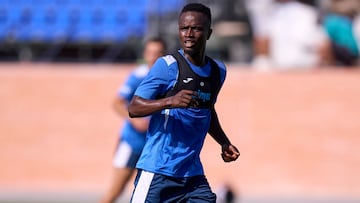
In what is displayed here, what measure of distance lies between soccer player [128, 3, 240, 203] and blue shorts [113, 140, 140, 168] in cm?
352

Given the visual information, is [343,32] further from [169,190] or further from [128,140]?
[169,190]

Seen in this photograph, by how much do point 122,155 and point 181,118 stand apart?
12.4 ft

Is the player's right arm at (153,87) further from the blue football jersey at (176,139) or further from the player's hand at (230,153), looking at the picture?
the player's hand at (230,153)

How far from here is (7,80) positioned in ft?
49.8

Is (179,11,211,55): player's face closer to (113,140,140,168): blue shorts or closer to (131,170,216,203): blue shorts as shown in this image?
(131,170,216,203): blue shorts

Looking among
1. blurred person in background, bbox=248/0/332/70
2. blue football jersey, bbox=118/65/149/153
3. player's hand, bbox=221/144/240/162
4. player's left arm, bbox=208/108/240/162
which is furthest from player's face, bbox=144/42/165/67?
blurred person in background, bbox=248/0/332/70

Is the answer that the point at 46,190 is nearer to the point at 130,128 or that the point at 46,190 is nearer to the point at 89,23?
the point at 89,23

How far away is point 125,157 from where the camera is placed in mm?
9891

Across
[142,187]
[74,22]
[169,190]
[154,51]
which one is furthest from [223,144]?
[74,22]

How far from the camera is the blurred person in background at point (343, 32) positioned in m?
14.6

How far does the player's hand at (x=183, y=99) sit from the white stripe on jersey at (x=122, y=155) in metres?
4.14

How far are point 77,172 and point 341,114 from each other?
408 cm

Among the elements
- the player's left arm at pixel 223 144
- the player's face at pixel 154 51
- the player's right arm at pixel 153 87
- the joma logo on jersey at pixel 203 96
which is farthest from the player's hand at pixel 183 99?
the player's face at pixel 154 51

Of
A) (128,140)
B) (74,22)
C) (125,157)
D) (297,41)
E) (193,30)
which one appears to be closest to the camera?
(193,30)
